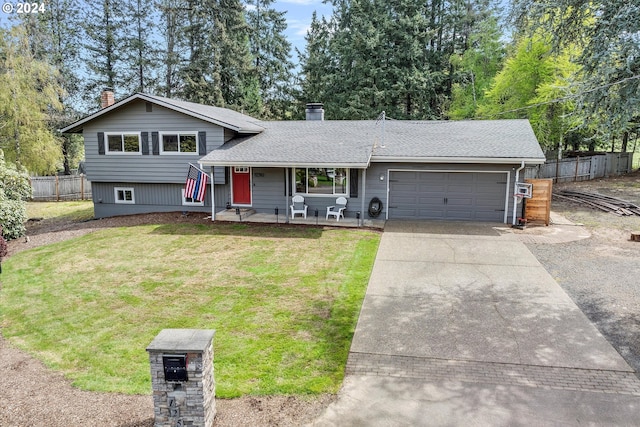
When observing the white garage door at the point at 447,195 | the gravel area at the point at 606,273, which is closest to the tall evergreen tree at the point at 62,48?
the white garage door at the point at 447,195

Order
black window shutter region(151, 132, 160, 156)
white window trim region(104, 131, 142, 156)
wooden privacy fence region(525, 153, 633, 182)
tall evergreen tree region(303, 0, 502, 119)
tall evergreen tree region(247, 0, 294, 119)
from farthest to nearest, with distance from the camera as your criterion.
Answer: tall evergreen tree region(247, 0, 294, 119)
tall evergreen tree region(303, 0, 502, 119)
wooden privacy fence region(525, 153, 633, 182)
white window trim region(104, 131, 142, 156)
black window shutter region(151, 132, 160, 156)

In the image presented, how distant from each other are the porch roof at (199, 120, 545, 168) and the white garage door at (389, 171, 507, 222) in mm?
836

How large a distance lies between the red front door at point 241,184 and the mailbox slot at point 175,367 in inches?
475

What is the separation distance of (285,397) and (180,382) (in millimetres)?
1302

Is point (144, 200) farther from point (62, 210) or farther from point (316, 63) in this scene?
point (316, 63)

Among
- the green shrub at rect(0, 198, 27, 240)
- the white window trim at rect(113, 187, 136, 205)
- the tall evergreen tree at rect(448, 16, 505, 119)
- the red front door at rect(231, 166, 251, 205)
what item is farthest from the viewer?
the tall evergreen tree at rect(448, 16, 505, 119)

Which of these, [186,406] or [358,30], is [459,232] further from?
[358,30]

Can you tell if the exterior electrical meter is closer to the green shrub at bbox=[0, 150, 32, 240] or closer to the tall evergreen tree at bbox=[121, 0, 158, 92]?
the green shrub at bbox=[0, 150, 32, 240]

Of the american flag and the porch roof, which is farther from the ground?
→ the porch roof

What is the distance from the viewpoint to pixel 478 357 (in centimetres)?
602

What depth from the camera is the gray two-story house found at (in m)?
14.5

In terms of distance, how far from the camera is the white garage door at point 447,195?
14688 millimetres

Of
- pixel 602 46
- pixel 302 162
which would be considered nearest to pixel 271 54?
pixel 302 162

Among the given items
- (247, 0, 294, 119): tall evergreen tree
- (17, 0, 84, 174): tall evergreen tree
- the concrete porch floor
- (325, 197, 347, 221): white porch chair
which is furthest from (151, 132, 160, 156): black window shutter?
(247, 0, 294, 119): tall evergreen tree
